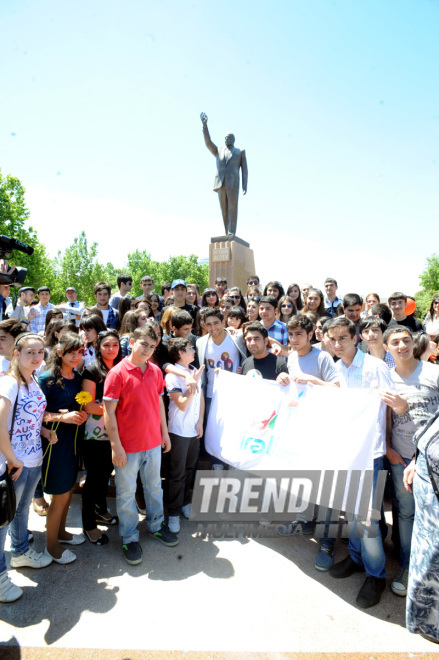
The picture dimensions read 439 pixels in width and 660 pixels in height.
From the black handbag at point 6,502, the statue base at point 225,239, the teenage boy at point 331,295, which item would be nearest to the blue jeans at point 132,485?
the black handbag at point 6,502

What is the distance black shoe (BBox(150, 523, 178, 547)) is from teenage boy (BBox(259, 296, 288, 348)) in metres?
2.72

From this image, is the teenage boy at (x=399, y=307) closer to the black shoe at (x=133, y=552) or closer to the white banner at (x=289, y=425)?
the white banner at (x=289, y=425)

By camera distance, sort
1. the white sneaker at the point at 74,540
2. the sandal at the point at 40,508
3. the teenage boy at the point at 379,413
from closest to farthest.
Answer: the teenage boy at the point at 379,413
the white sneaker at the point at 74,540
the sandal at the point at 40,508

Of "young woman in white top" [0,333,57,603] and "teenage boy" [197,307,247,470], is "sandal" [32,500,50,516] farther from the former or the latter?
"teenage boy" [197,307,247,470]

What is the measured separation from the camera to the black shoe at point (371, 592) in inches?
112

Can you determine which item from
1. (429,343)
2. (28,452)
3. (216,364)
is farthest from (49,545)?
(429,343)

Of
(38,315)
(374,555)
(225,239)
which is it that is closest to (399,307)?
(374,555)

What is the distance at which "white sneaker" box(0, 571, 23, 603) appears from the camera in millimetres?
2814

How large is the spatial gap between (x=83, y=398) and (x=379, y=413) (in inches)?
105

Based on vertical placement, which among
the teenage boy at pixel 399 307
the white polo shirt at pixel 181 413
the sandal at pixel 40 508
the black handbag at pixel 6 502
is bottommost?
the sandal at pixel 40 508

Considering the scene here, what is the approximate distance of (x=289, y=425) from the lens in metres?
3.65

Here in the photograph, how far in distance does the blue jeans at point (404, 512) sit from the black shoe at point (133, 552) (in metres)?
2.31

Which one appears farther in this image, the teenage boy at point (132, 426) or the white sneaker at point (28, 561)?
the teenage boy at point (132, 426)

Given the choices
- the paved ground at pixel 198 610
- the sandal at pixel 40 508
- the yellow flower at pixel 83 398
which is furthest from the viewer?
the sandal at pixel 40 508
